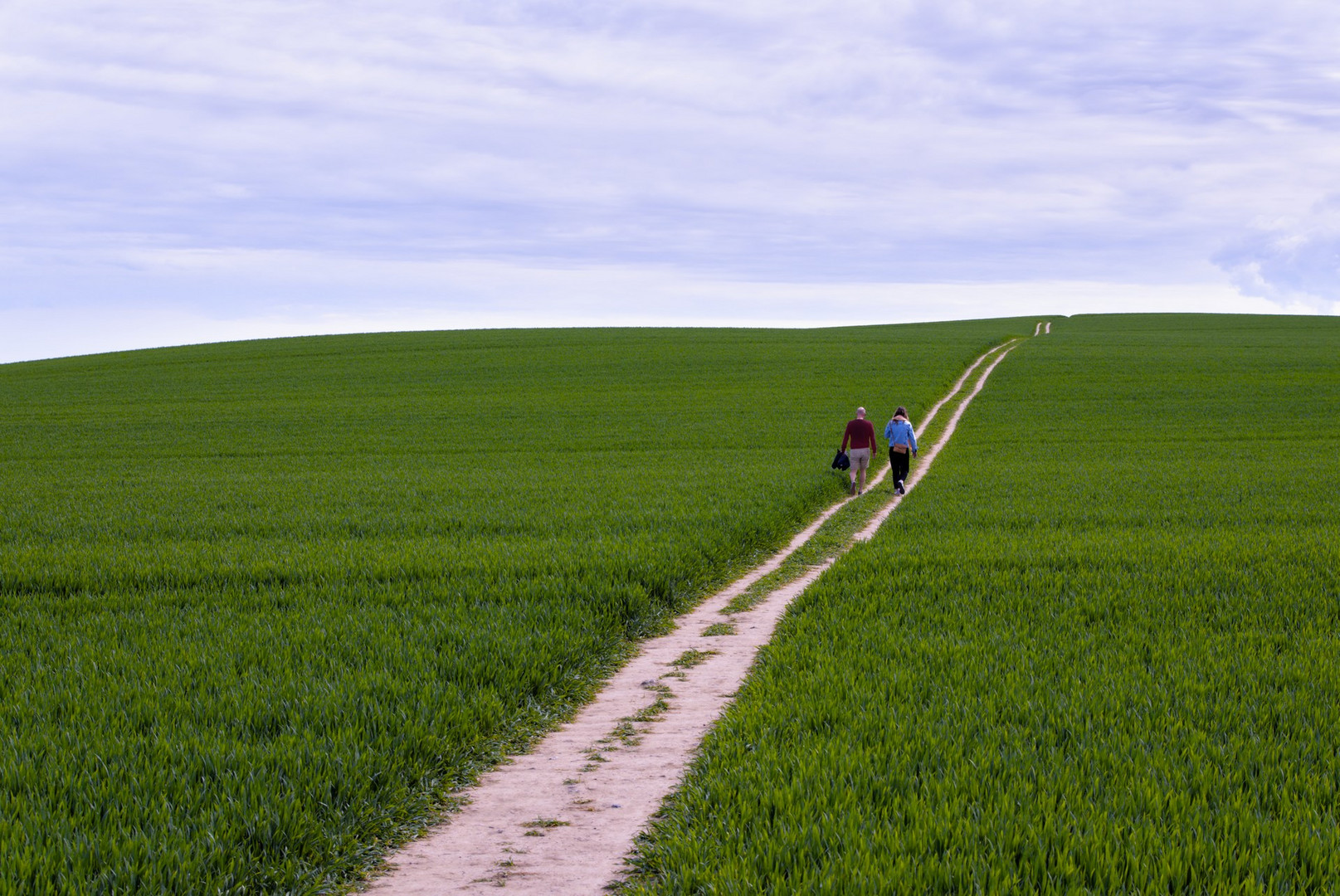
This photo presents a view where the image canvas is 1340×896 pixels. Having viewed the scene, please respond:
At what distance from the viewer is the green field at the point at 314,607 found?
487cm

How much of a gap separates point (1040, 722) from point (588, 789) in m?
2.95

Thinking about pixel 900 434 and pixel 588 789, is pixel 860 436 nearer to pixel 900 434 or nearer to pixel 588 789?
pixel 900 434

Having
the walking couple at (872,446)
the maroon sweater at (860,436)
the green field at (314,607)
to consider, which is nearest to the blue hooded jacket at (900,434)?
the walking couple at (872,446)

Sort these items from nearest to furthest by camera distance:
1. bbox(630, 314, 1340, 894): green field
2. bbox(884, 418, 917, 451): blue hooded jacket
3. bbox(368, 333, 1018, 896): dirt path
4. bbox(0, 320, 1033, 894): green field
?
bbox(630, 314, 1340, 894): green field, bbox(368, 333, 1018, 896): dirt path, bbox(0, 320, 1033, 894): green field, bbox(884, 418, 917, 451): blue hooded jacket

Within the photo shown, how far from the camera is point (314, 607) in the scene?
943 centimetres

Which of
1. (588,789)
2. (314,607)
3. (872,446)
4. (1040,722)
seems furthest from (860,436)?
(588,789)

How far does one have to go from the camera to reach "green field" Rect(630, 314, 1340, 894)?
14.2ft

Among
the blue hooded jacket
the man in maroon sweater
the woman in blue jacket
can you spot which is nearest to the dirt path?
the man in maroon sweater

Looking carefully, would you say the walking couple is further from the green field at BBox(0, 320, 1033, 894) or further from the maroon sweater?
the green field at BBox(0, 320, 1033, 894)

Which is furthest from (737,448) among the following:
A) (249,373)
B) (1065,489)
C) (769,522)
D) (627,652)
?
(249,373)

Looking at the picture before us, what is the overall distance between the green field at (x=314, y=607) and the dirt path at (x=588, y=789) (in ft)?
0.88

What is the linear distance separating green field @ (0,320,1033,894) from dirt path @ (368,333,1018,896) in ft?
0.88

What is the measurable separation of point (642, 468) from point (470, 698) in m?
16.9

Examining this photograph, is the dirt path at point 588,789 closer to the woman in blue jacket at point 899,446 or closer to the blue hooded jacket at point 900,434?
the woman in blue jacket at point 899,446
